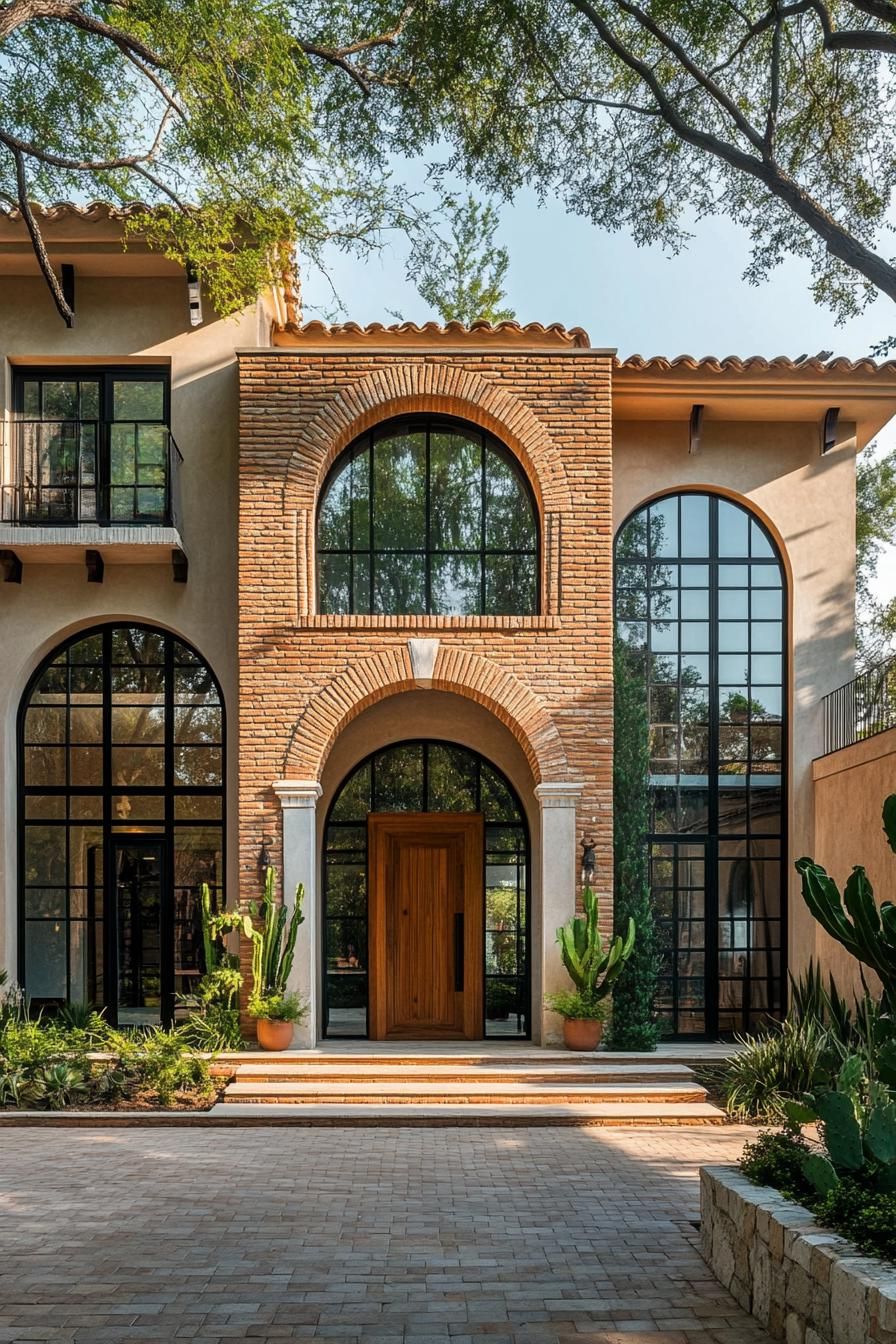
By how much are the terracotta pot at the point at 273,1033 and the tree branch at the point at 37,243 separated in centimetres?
785

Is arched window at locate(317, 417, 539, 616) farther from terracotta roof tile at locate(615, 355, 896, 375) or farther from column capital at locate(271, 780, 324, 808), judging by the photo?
column capital at locate(271, 780, 324, 808)

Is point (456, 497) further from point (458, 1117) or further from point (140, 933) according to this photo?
point (458, 1117)

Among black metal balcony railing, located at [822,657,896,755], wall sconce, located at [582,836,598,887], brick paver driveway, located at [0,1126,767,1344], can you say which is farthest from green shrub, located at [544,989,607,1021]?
black metal balcony railing, located at [822,657,896,755]

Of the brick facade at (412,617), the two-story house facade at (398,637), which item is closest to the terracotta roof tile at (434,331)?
the two-story house facade at (398,637)

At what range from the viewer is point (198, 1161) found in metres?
8.73

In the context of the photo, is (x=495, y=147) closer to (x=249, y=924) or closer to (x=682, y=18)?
(x=682, y=18)

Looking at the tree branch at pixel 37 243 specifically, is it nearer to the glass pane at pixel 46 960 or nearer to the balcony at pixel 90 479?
the balcony at pixel 90 479

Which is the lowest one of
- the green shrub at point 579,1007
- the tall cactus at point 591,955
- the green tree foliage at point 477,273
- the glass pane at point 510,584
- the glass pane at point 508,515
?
the green shrub at point 579,1007

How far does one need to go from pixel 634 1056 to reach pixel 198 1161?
4.88 metres

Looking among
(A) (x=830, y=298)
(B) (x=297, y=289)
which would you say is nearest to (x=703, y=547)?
(A) (x=830, y=298)

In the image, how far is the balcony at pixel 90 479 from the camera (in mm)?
13273

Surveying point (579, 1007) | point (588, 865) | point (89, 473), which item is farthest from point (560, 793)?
point (89, 473)

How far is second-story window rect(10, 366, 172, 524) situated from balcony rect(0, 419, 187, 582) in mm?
11

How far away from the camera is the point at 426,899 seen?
45.1ft
